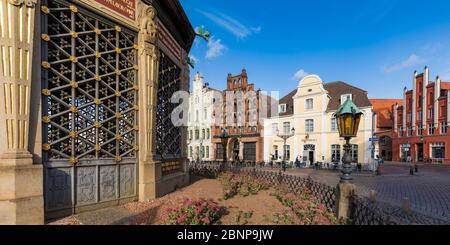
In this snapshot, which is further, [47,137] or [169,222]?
[47,137]

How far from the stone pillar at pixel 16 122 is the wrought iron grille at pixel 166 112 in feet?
12.7

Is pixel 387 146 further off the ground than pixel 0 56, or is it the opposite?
pixel 0 56

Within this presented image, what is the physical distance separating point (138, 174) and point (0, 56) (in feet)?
15.0

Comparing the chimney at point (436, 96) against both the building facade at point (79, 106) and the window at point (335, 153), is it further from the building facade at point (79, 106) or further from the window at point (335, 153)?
the building facade at point (79, 106)

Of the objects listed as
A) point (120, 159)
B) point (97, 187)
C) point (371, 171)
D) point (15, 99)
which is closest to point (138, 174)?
point (120, 159)

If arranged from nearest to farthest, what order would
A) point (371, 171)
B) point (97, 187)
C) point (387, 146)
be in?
point (97, 187), point (371, 171), point (387, 146)

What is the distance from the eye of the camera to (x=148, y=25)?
7.53 m

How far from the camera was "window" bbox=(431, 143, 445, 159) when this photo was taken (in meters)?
33.5

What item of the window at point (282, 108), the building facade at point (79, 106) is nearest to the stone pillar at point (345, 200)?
the building facade at point (79, 106)

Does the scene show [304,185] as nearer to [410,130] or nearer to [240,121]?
[240,121]

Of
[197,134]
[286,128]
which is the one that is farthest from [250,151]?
[197,134]

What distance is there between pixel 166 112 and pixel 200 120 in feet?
94.0

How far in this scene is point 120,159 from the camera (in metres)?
6.86
